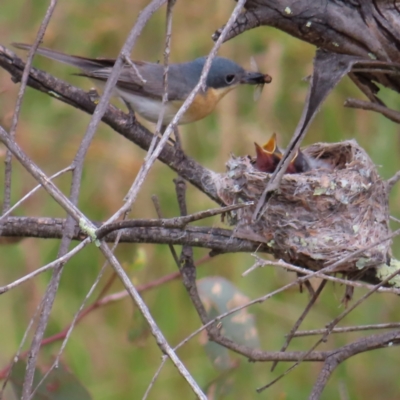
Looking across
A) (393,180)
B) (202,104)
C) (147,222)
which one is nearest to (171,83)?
(202,104)

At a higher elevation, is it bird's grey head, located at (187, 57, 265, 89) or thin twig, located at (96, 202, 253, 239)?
bird's grey head, located at (187, 57, 265, 89)

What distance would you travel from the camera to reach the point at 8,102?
13.7 feet

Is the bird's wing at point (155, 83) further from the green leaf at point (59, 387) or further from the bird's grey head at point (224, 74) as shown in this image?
the green leaf at point (59, 387)

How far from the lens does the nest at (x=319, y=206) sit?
2.74 metres

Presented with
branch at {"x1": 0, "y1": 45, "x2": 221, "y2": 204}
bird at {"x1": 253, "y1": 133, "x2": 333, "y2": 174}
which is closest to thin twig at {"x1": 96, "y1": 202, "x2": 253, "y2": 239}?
branch at {"x1": 0, "y1": 45, "x2": 221, "y2": 204}

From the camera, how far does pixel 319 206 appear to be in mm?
3064

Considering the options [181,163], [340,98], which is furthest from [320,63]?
[340,98]

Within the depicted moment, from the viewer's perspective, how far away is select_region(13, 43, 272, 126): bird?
362 cm

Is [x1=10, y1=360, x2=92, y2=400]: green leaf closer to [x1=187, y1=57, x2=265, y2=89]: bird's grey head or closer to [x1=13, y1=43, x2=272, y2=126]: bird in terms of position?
[x1=13, y1=43, x2=272, y2=126]: bird

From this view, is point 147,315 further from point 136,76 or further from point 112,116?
point 136,76

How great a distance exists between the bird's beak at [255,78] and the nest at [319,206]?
0.61m

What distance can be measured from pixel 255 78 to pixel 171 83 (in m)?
0.44

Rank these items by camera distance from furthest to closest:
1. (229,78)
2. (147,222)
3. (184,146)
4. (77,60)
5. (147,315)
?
1. (184,146)
2. (229,78)
3. (77,60)
4. (147,222)
5. (147,315)

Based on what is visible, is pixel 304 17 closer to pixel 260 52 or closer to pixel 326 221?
pixel 326 221
